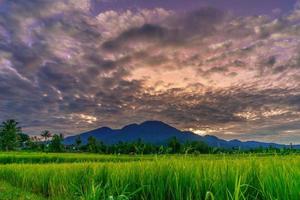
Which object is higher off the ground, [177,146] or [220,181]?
[177,146]

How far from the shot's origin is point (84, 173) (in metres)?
7.58

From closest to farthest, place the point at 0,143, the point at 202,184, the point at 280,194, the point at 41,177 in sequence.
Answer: the point at 280,194, the point at 202,184, the point at 41,177, the point at 0,143

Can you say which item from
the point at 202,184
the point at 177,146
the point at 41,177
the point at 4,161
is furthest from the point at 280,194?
the point at 177,146

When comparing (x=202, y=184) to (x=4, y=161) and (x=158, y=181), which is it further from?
(x=4, y=161)

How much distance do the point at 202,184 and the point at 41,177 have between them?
27.5 feet

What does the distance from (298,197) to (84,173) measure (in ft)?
18.5

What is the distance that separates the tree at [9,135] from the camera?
108438mm

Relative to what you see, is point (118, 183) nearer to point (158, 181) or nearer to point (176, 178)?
point (158, 181)

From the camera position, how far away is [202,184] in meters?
4.08

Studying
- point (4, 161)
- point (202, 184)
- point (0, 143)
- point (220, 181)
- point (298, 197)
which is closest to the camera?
point (298, 197)

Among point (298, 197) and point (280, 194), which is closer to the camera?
point (298, 197)

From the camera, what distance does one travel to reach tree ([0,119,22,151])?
108 m

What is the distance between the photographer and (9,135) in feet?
357

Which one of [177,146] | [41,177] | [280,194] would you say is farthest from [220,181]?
[177,146]
